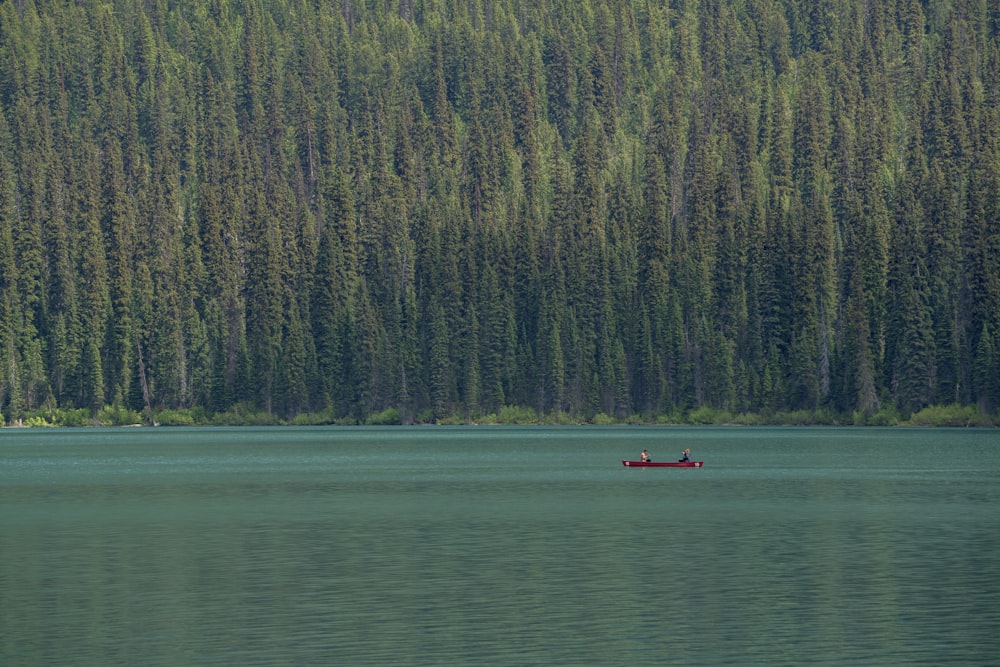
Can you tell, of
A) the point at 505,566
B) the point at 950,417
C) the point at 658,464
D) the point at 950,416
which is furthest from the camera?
the point at 950,417

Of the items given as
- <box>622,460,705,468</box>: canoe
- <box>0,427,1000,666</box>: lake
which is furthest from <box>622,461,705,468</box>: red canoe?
<box>0,427,1000,666</box>: lake

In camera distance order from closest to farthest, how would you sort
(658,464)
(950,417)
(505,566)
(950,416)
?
(505,566) → (658,464) → (950,416) → (950,417)

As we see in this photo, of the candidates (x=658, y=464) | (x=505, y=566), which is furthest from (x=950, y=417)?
(x=505, y=566)

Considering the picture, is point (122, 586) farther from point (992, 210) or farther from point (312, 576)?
point (992, 210)

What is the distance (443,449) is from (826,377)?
211 feet

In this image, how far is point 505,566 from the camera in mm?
57344

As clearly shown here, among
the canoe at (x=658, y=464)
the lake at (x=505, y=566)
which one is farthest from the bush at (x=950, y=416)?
the canoe at (x=658, y=464)

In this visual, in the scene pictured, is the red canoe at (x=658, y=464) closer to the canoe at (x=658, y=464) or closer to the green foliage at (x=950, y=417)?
the canoe at (x=658, y=464)

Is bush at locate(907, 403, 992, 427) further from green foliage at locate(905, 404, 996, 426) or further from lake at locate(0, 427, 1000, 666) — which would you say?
lake at locate(0, 427, 1000, 666)

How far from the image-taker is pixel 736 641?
41812mm

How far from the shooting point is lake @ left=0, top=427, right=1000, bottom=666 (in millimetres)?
41688

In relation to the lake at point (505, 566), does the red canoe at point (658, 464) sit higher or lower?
higher

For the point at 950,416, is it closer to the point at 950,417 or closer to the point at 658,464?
the point at 950,417

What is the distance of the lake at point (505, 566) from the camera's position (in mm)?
41688
